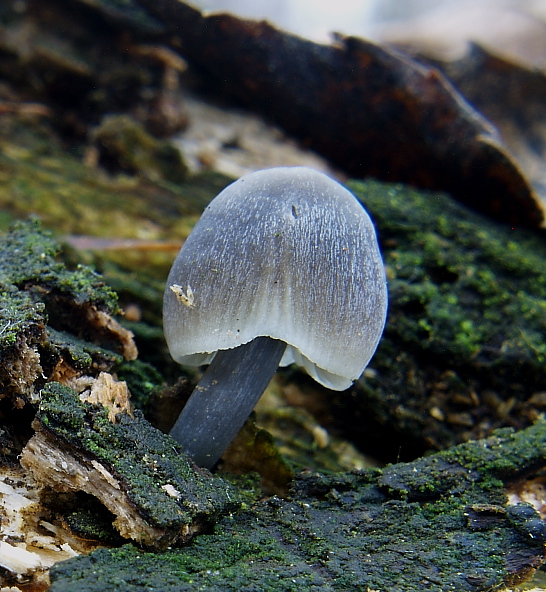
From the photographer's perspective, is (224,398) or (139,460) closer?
(139,460)

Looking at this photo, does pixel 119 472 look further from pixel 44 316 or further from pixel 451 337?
pixel 451 337

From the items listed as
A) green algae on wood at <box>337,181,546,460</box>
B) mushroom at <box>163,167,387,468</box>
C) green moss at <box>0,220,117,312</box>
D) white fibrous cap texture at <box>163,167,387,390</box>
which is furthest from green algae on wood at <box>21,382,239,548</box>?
green algae on wood at <box>337,181,546,460</box>

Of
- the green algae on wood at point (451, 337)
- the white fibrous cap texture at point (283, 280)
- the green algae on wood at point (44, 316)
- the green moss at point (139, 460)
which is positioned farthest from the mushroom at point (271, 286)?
the green algae on wood at point (451, 337)

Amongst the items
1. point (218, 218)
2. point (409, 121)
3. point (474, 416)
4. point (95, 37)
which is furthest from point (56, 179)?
point (474, 416)

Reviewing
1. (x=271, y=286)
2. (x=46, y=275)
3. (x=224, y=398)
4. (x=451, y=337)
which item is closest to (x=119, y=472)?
(x=224, y=398)

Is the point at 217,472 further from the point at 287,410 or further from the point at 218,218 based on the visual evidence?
the point at 218,218

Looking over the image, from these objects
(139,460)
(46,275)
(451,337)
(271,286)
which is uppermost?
(271,286)
